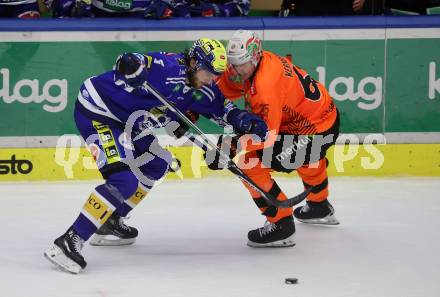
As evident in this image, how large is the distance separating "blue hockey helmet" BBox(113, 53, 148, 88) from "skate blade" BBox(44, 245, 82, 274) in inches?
33.3

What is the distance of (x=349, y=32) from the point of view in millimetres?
7336

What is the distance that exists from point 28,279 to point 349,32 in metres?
3.29

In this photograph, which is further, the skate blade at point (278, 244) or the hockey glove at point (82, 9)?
the hockey glove at point (82, 9)

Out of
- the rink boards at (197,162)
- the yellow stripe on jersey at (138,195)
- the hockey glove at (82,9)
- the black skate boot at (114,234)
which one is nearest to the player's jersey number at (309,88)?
the yellow stripe on jersey at (138,195)

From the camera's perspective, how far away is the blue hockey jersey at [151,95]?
5.25 m

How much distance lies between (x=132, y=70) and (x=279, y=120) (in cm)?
82

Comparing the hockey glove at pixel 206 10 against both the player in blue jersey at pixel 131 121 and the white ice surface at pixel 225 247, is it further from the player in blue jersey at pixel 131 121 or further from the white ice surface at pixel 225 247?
the player in blue jersey at pixel 131 121

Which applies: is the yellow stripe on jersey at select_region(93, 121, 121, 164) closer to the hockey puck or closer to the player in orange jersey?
the player in orange jersey

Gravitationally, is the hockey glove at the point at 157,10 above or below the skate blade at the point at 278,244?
above

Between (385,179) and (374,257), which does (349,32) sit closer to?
(385,179)

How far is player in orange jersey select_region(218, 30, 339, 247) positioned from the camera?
5371 millimetres

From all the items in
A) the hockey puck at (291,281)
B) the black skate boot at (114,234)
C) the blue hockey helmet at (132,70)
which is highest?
the blue hockey helmet at (132,70)

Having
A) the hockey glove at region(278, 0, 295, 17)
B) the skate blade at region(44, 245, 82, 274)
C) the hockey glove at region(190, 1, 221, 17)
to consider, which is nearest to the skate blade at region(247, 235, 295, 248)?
the skate blade at region(44, 245, 82, 274)

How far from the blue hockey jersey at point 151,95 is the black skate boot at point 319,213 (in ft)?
3.16
